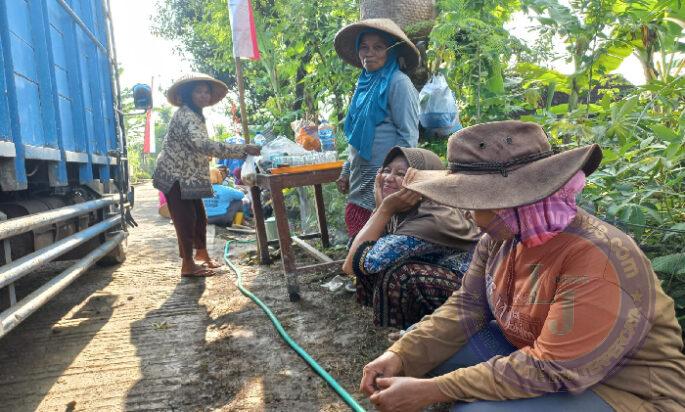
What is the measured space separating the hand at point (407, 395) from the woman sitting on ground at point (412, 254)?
0.81 metres

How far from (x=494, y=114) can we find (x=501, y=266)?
96.1 inches

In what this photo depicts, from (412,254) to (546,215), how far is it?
1032 millimetres

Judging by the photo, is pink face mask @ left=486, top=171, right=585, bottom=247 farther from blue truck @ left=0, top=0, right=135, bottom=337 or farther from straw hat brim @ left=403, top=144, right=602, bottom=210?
blue truck @ left=0, top=0, right=135, bottom=337

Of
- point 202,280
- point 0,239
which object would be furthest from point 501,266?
point 202,280

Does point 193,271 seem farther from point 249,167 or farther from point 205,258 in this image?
point 249,167

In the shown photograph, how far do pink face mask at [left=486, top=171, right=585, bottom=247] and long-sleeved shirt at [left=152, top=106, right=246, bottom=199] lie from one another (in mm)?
3422

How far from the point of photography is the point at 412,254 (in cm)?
236

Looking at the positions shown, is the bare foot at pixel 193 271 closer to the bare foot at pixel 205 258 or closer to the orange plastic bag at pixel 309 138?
the bare foot at pixel 205 258

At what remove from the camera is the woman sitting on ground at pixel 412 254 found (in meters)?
2.33

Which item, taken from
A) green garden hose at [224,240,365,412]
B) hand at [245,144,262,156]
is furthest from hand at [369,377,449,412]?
hand at [245,144,262,156]

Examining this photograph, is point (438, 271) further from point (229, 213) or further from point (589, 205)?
point (229, 213)

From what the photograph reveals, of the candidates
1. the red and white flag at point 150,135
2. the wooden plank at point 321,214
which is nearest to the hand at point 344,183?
the wooden plank at point 321,214

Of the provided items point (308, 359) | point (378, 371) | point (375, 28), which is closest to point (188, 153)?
point (375, 28)

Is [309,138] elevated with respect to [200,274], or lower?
elevated
